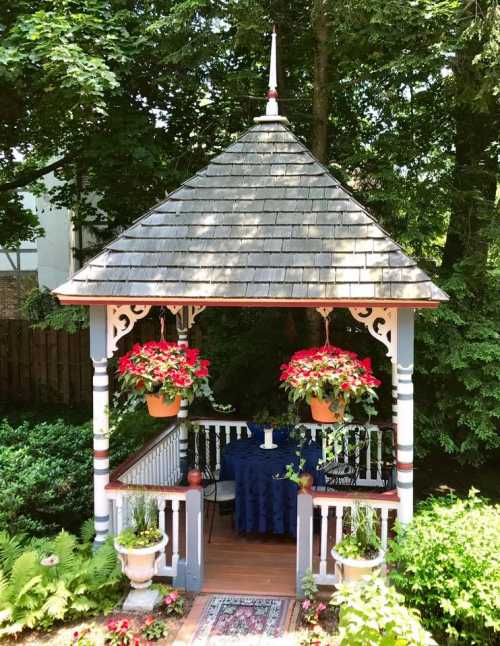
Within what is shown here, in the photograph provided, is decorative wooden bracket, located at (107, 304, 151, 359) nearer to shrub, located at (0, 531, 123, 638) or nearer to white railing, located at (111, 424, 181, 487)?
white railing, located at (111, 424, 181, 487)

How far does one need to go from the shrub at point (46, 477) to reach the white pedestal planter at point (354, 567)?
2792 millimetres

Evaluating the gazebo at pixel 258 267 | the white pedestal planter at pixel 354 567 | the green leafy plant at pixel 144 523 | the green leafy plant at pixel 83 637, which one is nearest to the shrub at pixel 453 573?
the white pedestal planter at pixel 354 567

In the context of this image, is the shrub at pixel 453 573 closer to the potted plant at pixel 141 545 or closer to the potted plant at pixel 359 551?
the potted plant at pixel 359 551

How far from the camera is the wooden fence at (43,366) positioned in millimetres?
11773

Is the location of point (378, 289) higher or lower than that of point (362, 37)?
lower

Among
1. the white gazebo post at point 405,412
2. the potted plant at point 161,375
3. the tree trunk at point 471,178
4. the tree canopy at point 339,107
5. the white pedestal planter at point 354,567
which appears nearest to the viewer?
the white pedestal planter at point 354,567

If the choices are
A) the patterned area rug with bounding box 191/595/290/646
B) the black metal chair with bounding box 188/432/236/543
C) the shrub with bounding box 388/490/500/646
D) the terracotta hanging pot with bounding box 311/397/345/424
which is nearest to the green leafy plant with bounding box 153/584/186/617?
the patterned area rug with bounding box 191/595/290/646

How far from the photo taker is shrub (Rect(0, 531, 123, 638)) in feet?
14.9

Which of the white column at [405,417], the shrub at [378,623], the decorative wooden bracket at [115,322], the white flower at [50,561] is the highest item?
the decorative wooden bracket at [115,322]

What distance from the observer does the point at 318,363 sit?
16.3ft

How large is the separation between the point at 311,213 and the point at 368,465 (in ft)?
Answer: 10.9

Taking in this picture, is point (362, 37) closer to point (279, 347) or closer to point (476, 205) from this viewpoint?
point (476, 205)

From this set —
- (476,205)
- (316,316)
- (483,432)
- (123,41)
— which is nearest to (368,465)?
(483,432)

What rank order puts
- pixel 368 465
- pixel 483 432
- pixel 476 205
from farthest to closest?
pixel 476 205
pixel 483 432
pixel 368 465
